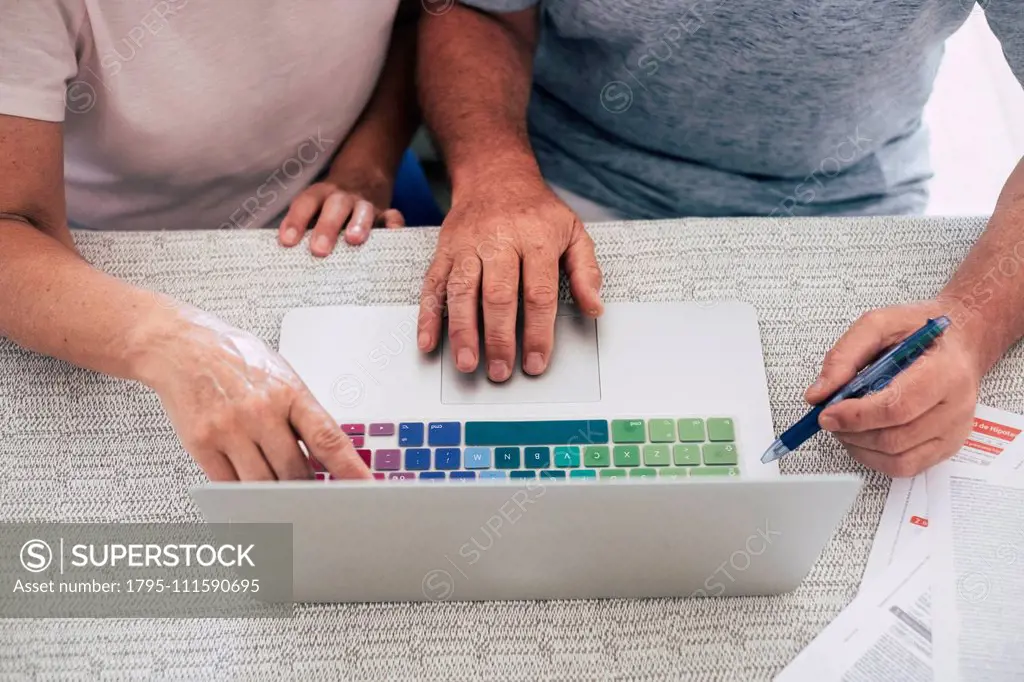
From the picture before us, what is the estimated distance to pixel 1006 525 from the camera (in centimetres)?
63

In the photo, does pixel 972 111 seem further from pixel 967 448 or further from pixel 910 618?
pixel 910 618

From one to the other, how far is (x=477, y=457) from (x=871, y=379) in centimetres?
31

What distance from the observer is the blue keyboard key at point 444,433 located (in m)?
0.66

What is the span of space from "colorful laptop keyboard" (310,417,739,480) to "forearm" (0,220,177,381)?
0.18 metres

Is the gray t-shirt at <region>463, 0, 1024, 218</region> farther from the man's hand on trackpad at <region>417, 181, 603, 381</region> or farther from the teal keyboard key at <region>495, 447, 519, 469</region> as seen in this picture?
the teal keyboard key at <region>495, 447, 519, 469</region>

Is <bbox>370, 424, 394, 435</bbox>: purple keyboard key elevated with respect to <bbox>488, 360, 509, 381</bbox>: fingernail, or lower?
lower

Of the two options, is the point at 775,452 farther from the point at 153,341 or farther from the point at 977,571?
the point at 153,341

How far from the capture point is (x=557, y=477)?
2.07ft

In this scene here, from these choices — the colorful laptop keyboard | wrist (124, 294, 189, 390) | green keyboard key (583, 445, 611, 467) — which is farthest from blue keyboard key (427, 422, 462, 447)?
wrist (124, 294, 189, 390)

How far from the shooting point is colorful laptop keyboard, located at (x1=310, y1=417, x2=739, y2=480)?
2.10 feet

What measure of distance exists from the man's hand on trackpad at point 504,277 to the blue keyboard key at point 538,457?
73 millimetres

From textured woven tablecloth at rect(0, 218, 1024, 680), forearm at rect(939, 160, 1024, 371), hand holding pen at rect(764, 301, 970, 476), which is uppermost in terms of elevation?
forearm at rect(939, 160, 1024, 371)

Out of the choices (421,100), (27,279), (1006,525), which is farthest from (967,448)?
(27,279)

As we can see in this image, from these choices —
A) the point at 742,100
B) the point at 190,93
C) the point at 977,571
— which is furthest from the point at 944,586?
the point at 190,93
